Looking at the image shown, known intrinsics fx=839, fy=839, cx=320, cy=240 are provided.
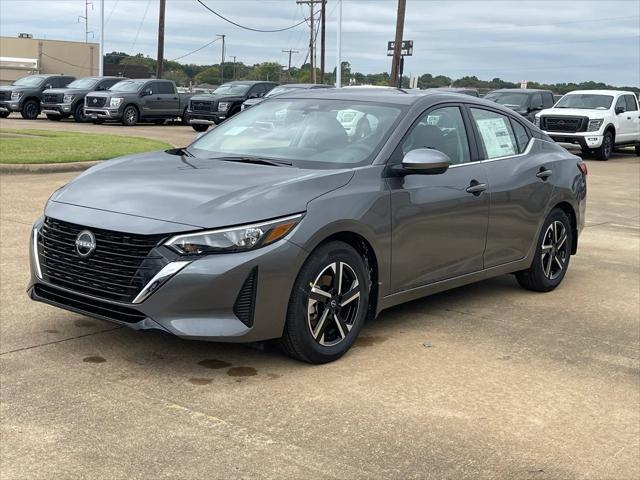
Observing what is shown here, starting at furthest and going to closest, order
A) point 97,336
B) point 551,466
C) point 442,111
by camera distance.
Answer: point 442,111 < point 97,336 < point 551,466

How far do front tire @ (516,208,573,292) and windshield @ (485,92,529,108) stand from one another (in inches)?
788

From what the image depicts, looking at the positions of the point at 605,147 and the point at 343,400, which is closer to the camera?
the point at 343,400

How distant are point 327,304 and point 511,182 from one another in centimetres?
224

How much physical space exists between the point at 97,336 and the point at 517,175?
11.0ft

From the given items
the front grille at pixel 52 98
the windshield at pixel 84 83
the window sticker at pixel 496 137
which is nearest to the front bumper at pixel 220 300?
the window sticker at pixel 496 137

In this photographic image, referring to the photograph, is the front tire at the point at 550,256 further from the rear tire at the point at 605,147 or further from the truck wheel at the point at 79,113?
the truck wheel at the point at 79,113

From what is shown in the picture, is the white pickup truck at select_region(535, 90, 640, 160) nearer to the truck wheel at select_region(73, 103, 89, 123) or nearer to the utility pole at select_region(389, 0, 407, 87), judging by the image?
the utility pole at select_region(389, 0, 407, 87)

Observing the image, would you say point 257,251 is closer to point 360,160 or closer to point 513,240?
point 360,160

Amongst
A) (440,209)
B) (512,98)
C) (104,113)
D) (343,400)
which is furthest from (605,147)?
(343,400)

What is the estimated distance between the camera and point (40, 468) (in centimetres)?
348

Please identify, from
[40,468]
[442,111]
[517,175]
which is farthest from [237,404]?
[517,175]

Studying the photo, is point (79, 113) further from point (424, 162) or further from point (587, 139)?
point (424, 162)

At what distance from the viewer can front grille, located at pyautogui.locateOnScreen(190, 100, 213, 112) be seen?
2836 centimetres

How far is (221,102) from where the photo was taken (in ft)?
92.4
